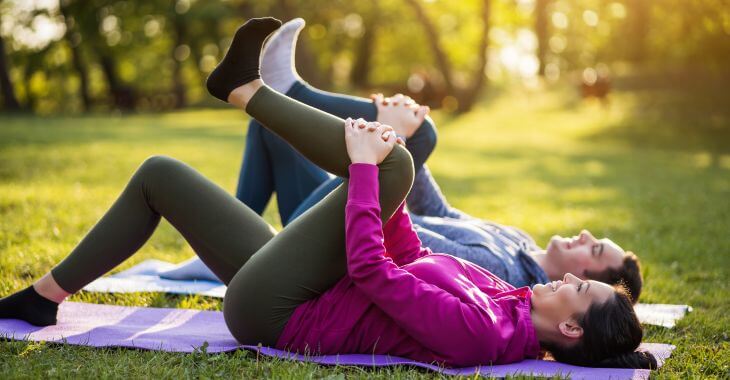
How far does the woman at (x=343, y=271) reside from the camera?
2639mm

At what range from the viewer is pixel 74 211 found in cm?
697

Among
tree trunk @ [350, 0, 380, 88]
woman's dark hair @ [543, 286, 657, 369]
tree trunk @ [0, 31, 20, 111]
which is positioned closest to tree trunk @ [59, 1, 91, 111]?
tree trunk @ [0, 31, 20, 111]

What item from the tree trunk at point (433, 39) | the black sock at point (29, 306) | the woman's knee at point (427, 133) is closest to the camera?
the black sock at point (29, 306)

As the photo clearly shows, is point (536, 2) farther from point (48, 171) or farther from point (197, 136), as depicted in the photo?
point (48, 171)

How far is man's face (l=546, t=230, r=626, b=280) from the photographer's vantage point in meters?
3.83

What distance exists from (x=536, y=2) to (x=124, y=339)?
41.2 metres

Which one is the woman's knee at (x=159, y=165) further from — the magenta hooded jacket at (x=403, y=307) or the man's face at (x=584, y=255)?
the man's face at (x=584, y=255)

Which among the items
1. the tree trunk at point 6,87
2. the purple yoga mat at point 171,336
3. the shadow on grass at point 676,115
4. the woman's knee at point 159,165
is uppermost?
the woman's knee at point 159,165

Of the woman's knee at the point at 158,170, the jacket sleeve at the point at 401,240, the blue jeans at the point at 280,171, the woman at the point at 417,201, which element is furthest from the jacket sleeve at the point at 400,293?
the blue jeans at the point at 280,171

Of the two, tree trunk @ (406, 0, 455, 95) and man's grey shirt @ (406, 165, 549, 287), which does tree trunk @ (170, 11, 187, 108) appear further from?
man's grey shirt @ (406, 165, 549, 287)

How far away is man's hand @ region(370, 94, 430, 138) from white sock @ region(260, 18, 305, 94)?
731 millimetres

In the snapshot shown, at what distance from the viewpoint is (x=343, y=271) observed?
283 centimetres

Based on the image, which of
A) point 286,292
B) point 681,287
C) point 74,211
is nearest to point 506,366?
point 286,292

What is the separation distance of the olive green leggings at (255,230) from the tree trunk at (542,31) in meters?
39.9
